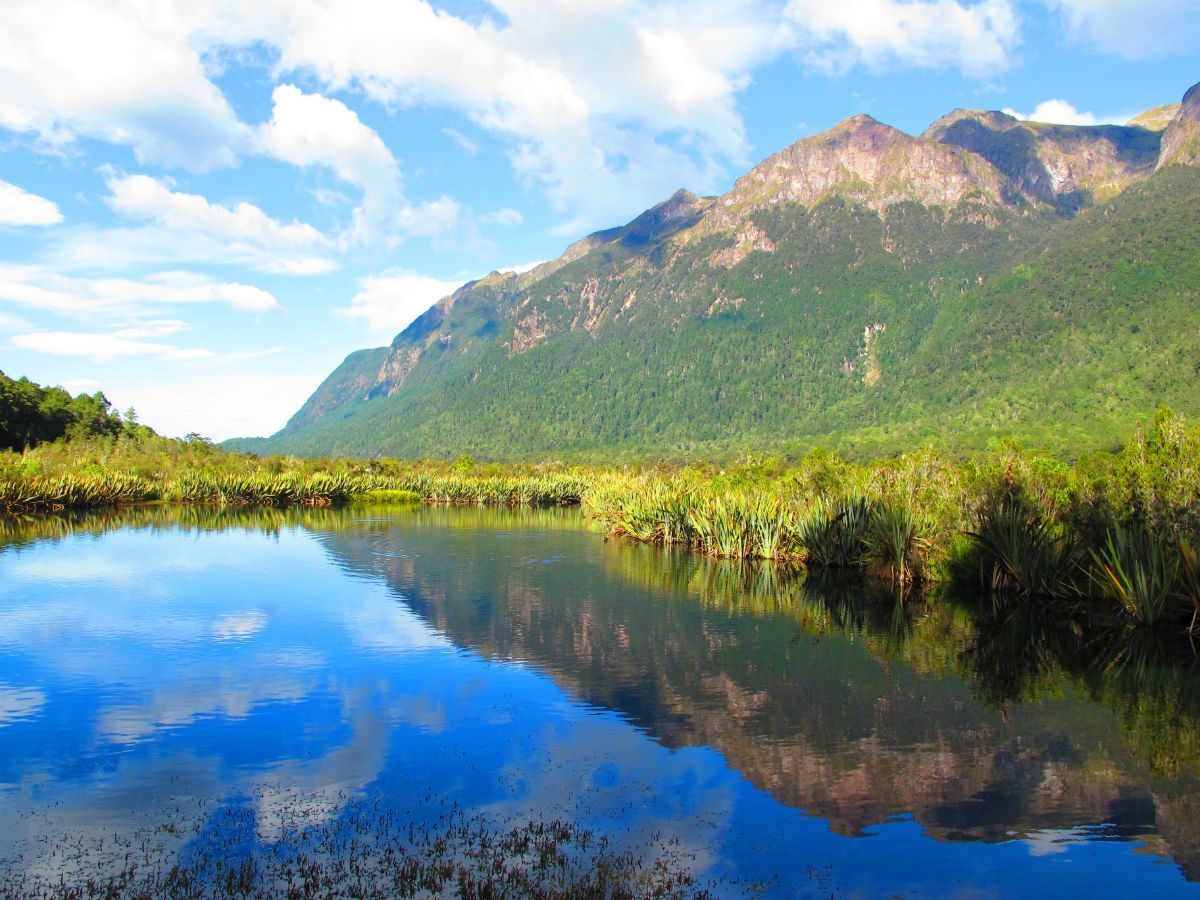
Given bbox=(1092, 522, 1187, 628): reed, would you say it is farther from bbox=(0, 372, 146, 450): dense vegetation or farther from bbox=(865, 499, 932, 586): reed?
bbox=(0, 372, 146, 450): dense vegetation

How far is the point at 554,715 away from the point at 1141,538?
30.5 feet

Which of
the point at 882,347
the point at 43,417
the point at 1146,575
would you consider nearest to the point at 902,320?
the point at 882,347

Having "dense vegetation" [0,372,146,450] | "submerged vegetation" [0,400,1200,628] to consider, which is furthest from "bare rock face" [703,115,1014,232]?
"submerged vegetation" [0,400,1200,628]

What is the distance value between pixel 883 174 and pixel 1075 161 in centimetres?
4545

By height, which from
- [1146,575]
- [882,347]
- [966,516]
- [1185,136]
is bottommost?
[1146,575]

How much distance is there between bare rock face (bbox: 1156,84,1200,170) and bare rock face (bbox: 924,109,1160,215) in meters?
22.1

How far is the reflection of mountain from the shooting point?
6.56m

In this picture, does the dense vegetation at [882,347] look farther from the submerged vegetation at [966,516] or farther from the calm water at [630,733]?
the calm water at [630,733]

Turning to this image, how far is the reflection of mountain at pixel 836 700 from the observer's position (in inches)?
258

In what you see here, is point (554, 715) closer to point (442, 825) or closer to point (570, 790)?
point (570, 790)

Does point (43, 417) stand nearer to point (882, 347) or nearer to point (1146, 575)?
point (1146, 575)

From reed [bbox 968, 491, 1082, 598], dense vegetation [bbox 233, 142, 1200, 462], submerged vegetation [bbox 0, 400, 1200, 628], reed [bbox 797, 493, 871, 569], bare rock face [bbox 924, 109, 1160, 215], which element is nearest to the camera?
submerged vegetation [bbox 0, 400, 1200, 628]

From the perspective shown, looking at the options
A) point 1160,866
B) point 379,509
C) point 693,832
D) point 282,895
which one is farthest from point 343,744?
point 379,509

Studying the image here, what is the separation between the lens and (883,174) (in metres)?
188
